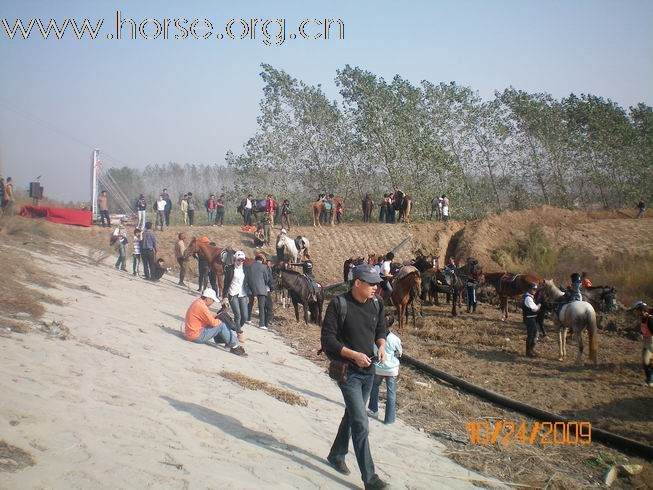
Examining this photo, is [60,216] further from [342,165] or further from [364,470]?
[364,470]

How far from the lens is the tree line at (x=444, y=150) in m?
38.8

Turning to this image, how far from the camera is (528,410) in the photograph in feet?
33.4

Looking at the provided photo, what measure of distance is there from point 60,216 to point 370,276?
81.5ft

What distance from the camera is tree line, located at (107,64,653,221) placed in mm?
38781

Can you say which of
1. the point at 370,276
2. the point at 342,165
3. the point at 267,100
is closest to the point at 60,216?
the point at 267,100

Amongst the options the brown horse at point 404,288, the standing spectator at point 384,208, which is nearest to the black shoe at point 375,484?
the brown horse at point 404,288

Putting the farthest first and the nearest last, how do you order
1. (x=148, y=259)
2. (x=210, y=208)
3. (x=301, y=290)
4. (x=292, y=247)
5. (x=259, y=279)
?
(x=210, y=208) < (x=292, y=247) < (x=148, y=259) < (x=301, y=290) < (x=259, y=279)

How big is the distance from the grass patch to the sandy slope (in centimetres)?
18

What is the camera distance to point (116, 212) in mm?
31359

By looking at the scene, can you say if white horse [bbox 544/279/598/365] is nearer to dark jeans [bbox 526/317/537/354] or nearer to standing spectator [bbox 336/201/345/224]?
dark jeans [bbox 526/317/537/354]

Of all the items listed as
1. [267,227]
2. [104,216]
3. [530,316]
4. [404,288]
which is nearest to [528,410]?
[530,316]

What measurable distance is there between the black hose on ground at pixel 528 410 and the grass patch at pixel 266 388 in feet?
12.4

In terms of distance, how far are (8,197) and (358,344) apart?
23538 millimetres

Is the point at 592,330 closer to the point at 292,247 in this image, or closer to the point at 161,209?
the point at 292,247
